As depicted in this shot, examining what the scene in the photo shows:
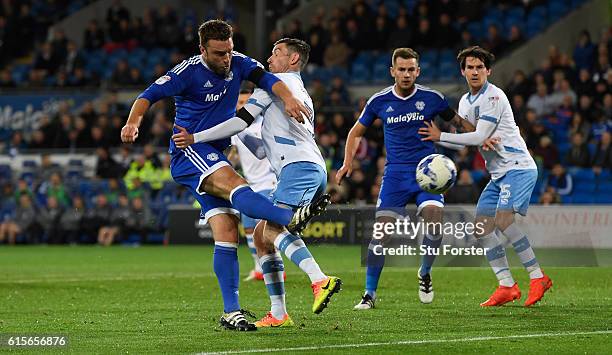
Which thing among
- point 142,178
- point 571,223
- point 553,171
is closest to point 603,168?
point 553,171

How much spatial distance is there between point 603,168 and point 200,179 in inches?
548

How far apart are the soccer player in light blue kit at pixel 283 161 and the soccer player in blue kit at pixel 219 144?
0.16m

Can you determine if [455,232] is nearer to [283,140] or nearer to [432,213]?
[432,213]

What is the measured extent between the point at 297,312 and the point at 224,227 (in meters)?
1.59

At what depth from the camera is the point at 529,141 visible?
2177 cm

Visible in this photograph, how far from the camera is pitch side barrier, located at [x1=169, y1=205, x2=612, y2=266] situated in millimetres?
15203

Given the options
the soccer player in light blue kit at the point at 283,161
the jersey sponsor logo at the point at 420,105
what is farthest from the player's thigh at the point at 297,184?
the jersey sponsor logo at the point at 420,105

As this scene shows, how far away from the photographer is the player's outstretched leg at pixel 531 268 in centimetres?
1064

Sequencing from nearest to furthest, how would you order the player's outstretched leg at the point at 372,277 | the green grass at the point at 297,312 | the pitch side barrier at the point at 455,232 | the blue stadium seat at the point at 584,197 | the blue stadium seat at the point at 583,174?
the green grass at the point at 297,312 < the player's outstretched leg at the point at 372,277 < the pitch side barrier at the point at 455,232 < the blue stadium seat at the point at 584,197 < the blue stadium seat at the point at 583,174

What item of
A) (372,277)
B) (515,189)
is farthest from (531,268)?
(372,277)

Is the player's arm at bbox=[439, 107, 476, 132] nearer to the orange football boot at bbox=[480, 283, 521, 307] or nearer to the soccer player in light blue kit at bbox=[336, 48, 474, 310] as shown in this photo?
the soccer player in light blue kit at bbox=[336, 48, 474, 310]

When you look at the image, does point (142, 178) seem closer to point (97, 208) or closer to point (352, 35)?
point (97, 208)

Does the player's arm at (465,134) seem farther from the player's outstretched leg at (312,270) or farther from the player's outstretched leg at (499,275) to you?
the player's outstretched leg at (312,270)

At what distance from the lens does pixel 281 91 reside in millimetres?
8742
